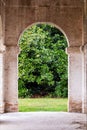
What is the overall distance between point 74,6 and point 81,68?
3.26 meters

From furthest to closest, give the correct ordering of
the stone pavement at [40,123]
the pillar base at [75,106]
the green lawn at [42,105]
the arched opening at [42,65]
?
the arched opening at [42,65] → the green lawn at [42,105] → the pillar base at [75,106] → the stone pavement at [40,123]

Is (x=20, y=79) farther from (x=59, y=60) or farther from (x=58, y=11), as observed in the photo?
(x=58, y=11)

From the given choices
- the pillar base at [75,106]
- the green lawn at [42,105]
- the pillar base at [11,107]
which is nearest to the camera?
the pillar base at [75,106]

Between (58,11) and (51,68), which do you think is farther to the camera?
(51,68)

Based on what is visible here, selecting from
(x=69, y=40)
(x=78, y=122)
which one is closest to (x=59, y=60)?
(x=69, y=40)

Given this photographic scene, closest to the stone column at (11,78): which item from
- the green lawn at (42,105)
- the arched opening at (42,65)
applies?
the green lawn at (42,105)

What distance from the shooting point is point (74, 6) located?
21016mm

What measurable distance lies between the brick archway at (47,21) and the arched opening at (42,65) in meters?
11.4

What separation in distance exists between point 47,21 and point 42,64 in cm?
1318

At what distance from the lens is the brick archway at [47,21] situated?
20766 millimetres

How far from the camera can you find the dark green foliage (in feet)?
109

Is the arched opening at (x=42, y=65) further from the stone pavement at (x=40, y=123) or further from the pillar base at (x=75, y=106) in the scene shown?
the stone pavement at (x=40, y=123)

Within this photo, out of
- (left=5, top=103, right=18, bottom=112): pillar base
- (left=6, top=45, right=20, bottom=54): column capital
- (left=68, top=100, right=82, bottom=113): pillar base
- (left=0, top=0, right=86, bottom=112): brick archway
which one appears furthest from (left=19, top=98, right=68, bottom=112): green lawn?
(left=6, top=45, right=20, bottom=54): column capital

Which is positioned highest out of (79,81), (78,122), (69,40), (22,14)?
(22,14)
